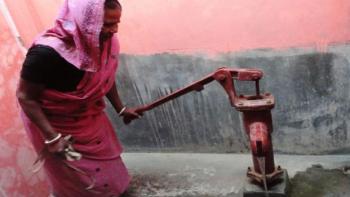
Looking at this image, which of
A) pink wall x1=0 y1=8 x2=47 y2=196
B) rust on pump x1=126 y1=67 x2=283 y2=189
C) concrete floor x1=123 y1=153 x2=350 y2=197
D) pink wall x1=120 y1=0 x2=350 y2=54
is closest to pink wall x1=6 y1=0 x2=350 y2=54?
pink wall x1=120 y1=0 x2=350 y2=54

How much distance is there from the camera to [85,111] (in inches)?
91.7

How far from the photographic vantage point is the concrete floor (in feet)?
8.06

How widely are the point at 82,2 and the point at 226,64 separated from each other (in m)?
1.03

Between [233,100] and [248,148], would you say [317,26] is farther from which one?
[248,148]

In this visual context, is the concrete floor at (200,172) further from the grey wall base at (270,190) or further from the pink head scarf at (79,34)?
the pink head scarf at (79,34)

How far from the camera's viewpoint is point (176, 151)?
305 centimetres

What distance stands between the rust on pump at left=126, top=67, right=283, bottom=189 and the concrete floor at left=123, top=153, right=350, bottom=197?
241 millimetres

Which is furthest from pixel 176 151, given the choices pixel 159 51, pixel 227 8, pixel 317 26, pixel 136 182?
pixel 317 26

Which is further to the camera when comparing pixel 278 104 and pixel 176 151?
pixel 176 151

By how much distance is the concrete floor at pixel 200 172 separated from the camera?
2.46 metres

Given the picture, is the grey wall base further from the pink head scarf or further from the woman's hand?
the pink head scarf

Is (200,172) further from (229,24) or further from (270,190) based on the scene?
(229,24)

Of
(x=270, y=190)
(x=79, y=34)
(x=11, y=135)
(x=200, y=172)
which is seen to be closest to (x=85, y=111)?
(x=79, y=34)

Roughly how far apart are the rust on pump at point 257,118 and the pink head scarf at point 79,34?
1.68ft
